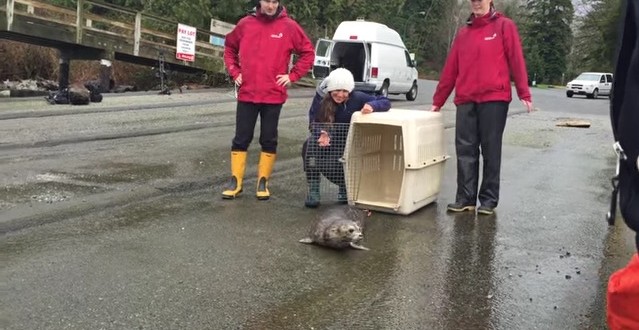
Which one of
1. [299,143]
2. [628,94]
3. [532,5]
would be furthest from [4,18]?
[532,5]

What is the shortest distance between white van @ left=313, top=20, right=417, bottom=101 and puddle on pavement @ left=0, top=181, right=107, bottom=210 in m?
15.2

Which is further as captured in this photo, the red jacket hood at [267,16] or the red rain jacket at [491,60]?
the red jacket hood at [267,16]

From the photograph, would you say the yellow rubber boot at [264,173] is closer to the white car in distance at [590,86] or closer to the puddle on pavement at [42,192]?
the puddle on pavement at [42,192]

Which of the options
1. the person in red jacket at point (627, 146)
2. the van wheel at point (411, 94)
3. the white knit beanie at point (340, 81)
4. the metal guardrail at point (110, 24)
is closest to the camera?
the person in red jacket at point (627, 146)

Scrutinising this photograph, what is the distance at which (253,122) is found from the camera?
611 centimetres

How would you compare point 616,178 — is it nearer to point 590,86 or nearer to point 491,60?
point 491,60

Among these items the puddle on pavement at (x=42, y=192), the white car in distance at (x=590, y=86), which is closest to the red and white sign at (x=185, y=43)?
the puddle on pavement at (x=42, y=192)

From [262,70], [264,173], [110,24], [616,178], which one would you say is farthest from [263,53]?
[110,24]

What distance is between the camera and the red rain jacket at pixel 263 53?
589 cm

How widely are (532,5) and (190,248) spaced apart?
3249 inches

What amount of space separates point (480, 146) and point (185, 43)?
56.5ft

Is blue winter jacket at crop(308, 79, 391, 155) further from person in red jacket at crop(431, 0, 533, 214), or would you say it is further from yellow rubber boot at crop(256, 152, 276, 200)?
person in red jacket at crop(431, 0, 533, 214)

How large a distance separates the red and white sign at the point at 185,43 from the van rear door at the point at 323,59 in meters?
4.25

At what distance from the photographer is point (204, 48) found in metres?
24.0
